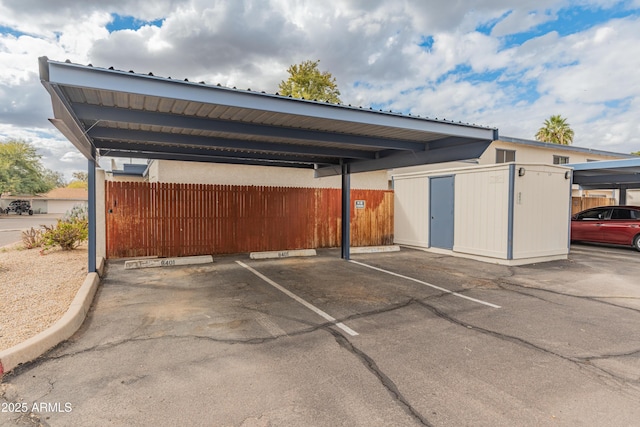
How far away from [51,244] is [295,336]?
9182 millimetres

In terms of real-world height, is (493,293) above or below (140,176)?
below

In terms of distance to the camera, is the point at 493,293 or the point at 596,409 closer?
the point at 596,409

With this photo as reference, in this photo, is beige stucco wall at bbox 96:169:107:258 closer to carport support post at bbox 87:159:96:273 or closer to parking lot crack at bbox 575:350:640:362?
carport support post at bbox 87:159:96:273

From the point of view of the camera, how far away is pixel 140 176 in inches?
687

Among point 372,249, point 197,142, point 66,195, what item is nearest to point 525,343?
point 197,142

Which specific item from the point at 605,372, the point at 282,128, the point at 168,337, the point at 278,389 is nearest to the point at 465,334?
the point at 605,372

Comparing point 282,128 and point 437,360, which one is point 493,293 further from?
point 282,128

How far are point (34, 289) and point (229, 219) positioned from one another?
542 centimetres

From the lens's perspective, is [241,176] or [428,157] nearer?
[428,157]

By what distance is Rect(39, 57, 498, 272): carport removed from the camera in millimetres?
3969

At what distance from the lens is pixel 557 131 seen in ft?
99.6

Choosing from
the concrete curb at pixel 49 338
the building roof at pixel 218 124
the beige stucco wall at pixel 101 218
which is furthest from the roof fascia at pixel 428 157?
the concrete curb at pixel 49 338

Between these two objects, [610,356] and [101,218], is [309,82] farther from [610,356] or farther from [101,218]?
[610,356]

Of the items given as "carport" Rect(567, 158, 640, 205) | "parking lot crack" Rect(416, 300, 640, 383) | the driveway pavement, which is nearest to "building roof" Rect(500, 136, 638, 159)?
"carport" Rect(567, 158, 640, 205)
